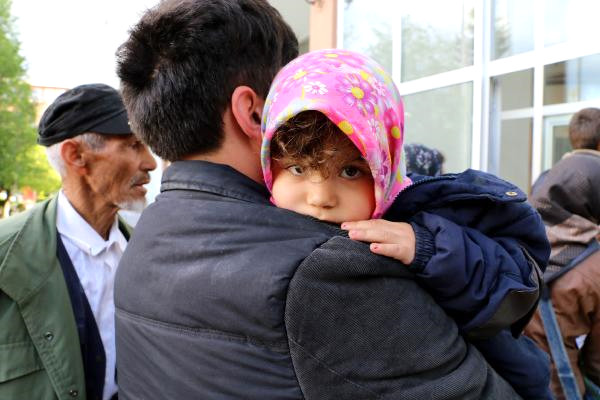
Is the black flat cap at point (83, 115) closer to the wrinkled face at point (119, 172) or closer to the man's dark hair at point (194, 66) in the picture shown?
the wrinkled face at point (119, 172)

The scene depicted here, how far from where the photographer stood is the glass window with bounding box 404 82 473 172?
231 inches

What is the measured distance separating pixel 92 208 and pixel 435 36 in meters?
4.80

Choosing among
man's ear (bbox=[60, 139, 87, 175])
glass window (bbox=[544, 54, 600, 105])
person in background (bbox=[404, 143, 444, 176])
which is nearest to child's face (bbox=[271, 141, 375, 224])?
man's ear (bbox=[60, 139, 87, 175])

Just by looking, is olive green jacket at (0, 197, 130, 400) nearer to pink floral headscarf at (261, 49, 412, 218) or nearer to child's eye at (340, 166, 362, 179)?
pink floral headscarf at (261, 49, 412, 218)

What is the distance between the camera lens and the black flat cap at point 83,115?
2602mm

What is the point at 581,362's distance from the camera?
302 cm

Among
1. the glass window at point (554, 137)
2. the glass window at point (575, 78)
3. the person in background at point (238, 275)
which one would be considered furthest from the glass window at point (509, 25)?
the person in background at point (238, 275)

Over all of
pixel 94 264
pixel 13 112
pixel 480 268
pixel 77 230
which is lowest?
pixel 94 264

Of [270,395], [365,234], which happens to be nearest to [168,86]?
[365,234]

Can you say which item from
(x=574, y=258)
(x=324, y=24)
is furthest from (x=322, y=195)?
(x=324, y=24)

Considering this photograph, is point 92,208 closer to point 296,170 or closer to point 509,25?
point 296,170

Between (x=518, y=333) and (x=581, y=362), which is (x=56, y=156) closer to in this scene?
(x=518, y=333)

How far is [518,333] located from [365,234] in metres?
0.54

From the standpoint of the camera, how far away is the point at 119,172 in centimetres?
268
